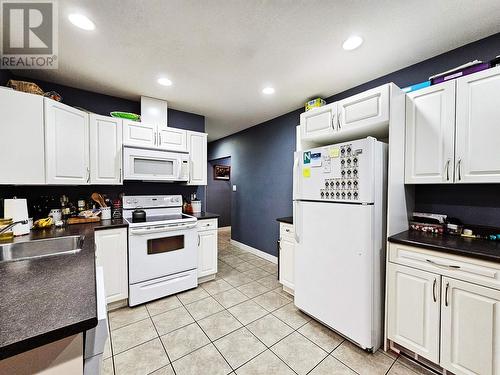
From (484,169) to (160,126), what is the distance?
10.8 feet

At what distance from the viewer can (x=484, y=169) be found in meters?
1.49

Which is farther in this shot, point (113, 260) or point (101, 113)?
point (101, 113)

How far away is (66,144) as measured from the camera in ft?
6.97

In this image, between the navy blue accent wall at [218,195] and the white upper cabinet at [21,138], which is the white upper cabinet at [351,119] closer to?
the white upper cabinet at [21,138]

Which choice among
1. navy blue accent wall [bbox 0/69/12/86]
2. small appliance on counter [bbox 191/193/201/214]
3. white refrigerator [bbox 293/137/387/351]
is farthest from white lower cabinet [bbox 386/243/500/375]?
navy blue accent wall [bbox 0/69/12/86]

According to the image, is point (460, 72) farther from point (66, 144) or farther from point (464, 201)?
point (66, 144)

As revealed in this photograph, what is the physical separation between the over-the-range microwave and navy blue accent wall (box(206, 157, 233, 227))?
3.02m

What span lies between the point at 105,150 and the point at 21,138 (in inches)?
28.5

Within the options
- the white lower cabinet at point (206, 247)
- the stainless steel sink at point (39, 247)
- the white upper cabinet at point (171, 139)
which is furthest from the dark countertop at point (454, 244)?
the white upper cabinet at point (171, 139)

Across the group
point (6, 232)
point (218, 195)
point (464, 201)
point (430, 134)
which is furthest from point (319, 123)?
point (218, 195)

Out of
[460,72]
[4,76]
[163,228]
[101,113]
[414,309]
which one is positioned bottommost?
[414,309]

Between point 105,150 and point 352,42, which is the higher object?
point 352,42

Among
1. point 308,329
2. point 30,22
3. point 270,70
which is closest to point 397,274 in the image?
point 308,329

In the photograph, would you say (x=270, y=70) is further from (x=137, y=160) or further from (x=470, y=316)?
(x=470, y=316)
